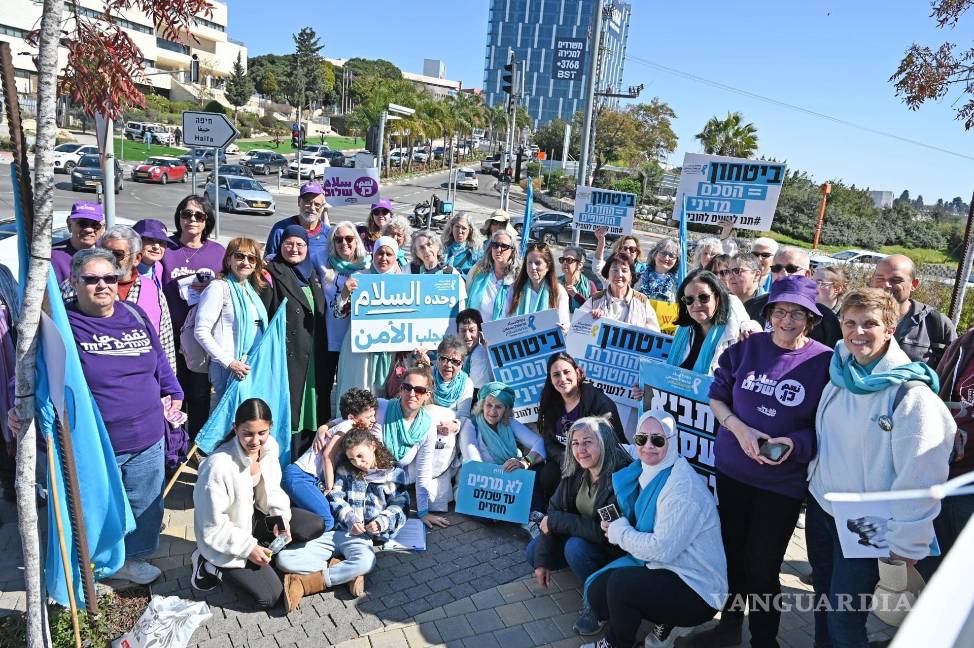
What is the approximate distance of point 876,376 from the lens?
10.2 feet

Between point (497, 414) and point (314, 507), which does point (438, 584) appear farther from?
point (497, 414)

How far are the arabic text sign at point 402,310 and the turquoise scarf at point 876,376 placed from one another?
3.62 m

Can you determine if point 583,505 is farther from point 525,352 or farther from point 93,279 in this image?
point 93,279

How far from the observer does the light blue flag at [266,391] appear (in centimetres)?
497

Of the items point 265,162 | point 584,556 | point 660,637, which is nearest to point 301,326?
point 584,556

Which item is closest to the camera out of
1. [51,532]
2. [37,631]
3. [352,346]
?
[37,631]

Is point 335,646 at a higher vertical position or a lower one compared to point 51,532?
lower

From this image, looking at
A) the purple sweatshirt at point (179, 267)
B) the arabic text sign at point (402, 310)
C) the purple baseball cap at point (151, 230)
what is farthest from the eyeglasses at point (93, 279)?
the arabic text sign at point (402, 310)

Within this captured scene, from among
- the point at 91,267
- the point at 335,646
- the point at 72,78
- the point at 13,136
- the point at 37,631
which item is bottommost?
the point at 335,646

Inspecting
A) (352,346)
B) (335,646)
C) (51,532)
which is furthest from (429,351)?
(51,532)

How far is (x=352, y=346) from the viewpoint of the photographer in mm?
5930

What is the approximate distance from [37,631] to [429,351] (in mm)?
3840

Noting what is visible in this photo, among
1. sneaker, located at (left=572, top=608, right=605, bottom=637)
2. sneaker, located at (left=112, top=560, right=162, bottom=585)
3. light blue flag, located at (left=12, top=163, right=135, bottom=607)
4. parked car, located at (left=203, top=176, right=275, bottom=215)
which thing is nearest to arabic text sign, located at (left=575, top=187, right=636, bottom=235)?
sneaker, located at (left=572, top=608, right=605, bottom=637)

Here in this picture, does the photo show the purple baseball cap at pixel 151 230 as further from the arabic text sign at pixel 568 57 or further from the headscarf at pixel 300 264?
the arabic text sign at pixel 568 57
